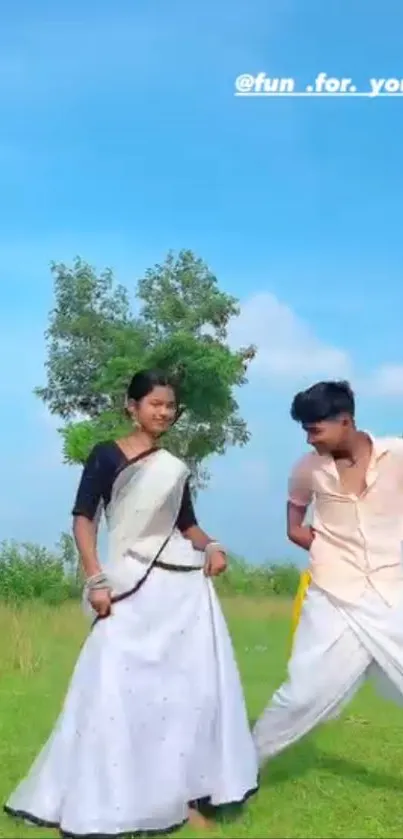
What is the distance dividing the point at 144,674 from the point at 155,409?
97cm

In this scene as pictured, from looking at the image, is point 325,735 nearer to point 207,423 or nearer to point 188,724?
point 188,724

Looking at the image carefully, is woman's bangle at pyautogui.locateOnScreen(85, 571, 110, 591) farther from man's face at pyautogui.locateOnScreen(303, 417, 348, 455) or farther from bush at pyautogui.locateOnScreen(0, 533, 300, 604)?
bush at pyautogui.locateOnScreen(0, 533, 300, 604)

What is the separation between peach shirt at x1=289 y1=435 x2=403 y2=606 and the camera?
16.5 feet

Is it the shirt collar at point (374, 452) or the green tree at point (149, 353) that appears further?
the green tree at point (149, 353)

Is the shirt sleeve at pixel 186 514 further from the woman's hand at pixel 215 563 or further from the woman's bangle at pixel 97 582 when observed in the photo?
the woman's bangle at pixel 97 582

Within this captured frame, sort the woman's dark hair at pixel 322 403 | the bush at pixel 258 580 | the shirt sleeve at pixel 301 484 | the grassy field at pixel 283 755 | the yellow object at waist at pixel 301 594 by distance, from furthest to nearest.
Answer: the bush at pixel 258 580, the yellow object at waist at pixel 301 594, the shirt sleeve at pixel 301 484, the grassy field at pixel 283 755, the woman's dark hair at pixel 322 403

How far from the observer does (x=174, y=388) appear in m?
4.82

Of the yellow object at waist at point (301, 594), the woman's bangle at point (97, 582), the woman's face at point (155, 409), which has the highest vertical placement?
the woman's face at point (155, 409)

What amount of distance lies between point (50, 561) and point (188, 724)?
35.8 ft

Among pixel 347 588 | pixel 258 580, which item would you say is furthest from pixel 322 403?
pixel 258 580

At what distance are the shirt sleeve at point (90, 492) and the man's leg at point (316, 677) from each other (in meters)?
0.99

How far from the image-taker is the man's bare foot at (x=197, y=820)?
15.5 ft

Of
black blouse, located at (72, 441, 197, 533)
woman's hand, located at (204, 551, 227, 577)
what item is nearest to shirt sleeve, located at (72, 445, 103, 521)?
black blouse, located at (72, 441, 197, 533)

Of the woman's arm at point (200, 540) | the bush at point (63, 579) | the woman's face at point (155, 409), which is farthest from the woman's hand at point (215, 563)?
the bush at point (63, 579)
